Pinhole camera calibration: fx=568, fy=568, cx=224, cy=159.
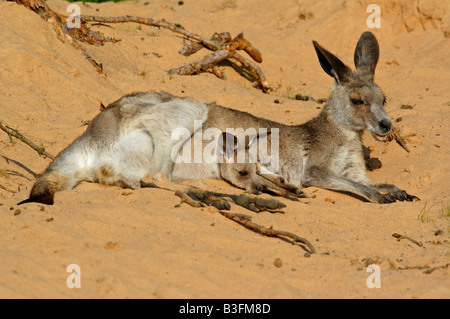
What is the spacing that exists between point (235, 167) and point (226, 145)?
0.85ft

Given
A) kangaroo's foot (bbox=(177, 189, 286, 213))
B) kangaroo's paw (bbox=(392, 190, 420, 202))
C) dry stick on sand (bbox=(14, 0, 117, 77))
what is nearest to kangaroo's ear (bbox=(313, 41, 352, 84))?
kangaroo's paw (bbox=(392, 190, 420, 202))

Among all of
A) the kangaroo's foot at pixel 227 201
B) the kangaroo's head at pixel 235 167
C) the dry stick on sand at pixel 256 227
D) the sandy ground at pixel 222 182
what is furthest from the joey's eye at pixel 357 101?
the dry stick on sand at pixel 256 227

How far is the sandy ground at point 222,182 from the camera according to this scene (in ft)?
11.5

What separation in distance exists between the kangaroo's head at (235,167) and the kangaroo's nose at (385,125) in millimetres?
1466

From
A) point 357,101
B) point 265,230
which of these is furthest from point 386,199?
point 265,230

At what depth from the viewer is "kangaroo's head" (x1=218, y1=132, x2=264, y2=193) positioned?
6000 millimetres

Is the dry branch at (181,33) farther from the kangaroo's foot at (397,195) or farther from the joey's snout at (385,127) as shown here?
the kangaroo's foot at (397,195)

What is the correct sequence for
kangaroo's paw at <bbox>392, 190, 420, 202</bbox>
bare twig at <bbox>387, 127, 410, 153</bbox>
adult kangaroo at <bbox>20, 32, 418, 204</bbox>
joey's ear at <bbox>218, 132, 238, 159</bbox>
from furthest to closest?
bare twig at <bbox>387, 127, 410, 153</bbox> < joey's ear at <bbox>218, 132, 238, 159</bbox> < kangaroo's paw at <bbox>392, 190, 420, 202</bbox> < adult kangaroo at <bbox>20, 32, 418, 204</bbox>

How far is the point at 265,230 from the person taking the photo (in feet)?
14.1

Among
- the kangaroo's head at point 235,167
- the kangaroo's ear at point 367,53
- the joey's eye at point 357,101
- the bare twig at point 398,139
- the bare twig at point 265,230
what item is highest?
the kangaroo's ear at point 367,53

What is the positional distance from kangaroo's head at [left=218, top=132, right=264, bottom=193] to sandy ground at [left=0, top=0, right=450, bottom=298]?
133 millimetres

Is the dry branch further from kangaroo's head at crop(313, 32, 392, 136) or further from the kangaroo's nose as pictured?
the kangaroo's nose
